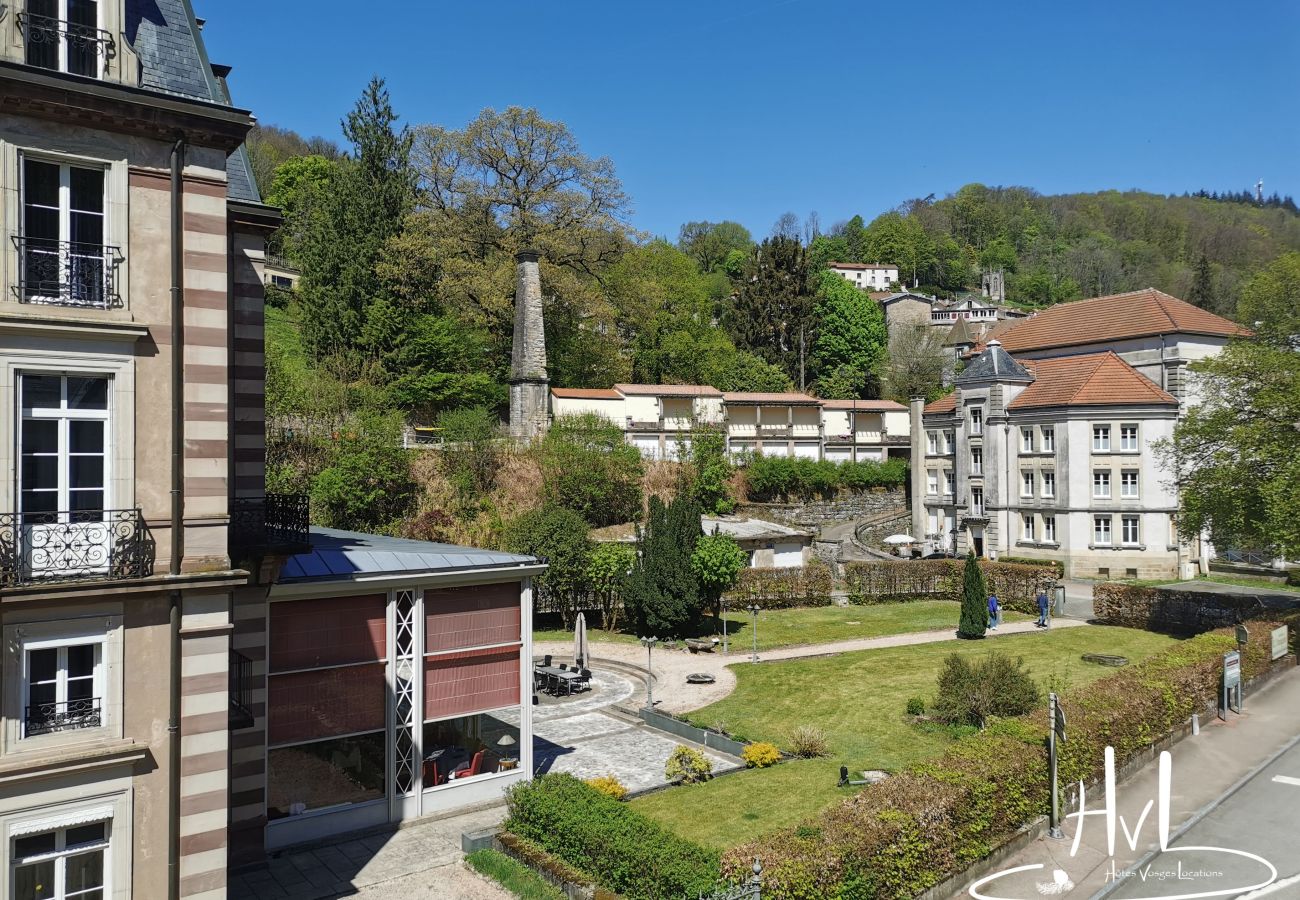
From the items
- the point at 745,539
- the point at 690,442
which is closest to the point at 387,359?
the point at 690,442

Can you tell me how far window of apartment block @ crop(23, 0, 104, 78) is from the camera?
1047 centimetres

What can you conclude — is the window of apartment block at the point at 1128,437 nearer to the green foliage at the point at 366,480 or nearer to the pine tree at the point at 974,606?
the pine tree at the point at 974,606

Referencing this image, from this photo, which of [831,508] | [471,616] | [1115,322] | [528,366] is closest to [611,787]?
[471,616]

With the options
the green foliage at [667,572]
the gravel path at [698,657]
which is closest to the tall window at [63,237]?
the gravel path at [698,657]

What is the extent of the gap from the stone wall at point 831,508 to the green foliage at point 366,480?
20798 millimetres

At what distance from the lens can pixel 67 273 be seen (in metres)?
10.6

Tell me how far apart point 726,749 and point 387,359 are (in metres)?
34.3

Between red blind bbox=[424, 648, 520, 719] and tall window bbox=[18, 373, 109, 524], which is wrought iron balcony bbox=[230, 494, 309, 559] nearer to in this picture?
tall window bbox=[18, 373, 109, 524]

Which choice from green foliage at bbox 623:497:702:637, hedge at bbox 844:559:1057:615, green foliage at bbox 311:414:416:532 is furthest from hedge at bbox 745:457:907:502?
green foliage at bbox 623:497:702:637

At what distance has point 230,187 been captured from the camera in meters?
14.4

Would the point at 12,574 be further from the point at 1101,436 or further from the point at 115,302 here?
the point at 1101,436

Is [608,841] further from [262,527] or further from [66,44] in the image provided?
[66,44]

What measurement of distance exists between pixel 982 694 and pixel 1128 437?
3087 centimetres

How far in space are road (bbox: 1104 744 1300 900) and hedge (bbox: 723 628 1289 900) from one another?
1.81 m
